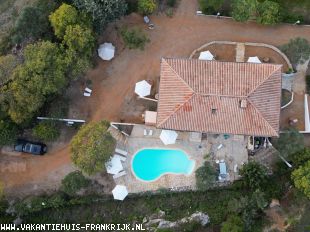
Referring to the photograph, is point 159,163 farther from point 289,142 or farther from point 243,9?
point 243,9

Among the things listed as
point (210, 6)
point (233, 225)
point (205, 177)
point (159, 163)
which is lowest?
point (233, 225)

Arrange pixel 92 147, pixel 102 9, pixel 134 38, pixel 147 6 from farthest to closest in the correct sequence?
pixel 147 6, pixel 134 38, pixel 102 9, pixel 92 147

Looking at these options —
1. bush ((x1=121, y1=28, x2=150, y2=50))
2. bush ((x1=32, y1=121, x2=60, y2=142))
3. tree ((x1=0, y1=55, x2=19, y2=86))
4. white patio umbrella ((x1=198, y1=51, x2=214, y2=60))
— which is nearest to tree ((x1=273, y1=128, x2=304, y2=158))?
white patio umbrella ((x1=198, y1=51, x2=214, y2=60))

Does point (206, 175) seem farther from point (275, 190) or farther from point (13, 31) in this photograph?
point (13, 31)

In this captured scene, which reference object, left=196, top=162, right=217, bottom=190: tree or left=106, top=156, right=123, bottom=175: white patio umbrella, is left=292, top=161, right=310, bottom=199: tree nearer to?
left=196, top=162, right=217, bottom=190: tree

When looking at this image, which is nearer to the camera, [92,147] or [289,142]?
[92,147]

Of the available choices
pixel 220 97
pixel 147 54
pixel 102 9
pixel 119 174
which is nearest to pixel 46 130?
pixel 119 174

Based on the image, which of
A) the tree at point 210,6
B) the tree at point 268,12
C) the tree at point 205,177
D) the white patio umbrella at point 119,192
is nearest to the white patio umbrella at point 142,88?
the tree at point 205,177
